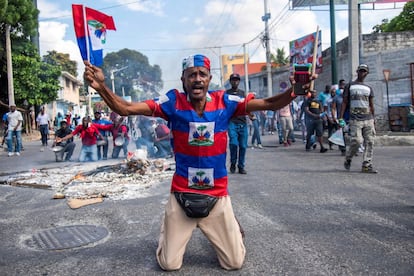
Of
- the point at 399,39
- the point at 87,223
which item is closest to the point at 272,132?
the point at 399,39

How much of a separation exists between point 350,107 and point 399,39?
1455 centimetres

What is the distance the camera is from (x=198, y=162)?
3270 millimetres

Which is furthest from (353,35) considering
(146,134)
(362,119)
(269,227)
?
(269,227)

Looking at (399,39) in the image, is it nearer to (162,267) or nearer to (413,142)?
(413,142)

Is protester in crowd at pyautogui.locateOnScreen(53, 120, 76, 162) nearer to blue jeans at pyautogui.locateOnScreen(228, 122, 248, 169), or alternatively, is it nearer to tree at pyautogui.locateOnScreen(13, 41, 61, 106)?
blue jeans at pyautogui.locateOnScreen(228, 122, 248, 169)

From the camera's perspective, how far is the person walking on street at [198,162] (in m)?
3.18

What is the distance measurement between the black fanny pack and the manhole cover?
130 cm

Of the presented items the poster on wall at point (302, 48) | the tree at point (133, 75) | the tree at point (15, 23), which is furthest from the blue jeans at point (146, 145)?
the tree at point (133, 75)

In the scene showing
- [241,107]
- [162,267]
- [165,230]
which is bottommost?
[162,267]

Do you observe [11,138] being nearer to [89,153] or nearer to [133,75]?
[89,153]

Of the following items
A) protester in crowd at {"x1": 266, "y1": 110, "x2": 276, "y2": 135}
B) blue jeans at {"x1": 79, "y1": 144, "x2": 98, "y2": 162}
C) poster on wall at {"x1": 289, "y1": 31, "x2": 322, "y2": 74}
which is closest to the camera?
blue jeans at {"x1": 79, "y1": 144, "x2": 98, "y2": 162}

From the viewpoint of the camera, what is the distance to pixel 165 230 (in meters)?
3.25

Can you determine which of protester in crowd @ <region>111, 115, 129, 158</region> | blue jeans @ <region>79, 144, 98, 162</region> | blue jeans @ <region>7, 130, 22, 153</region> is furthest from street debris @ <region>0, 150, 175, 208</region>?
blue jeans @ <region>7, 130, 22, 153</region>

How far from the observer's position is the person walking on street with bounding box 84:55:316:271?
318 cm
